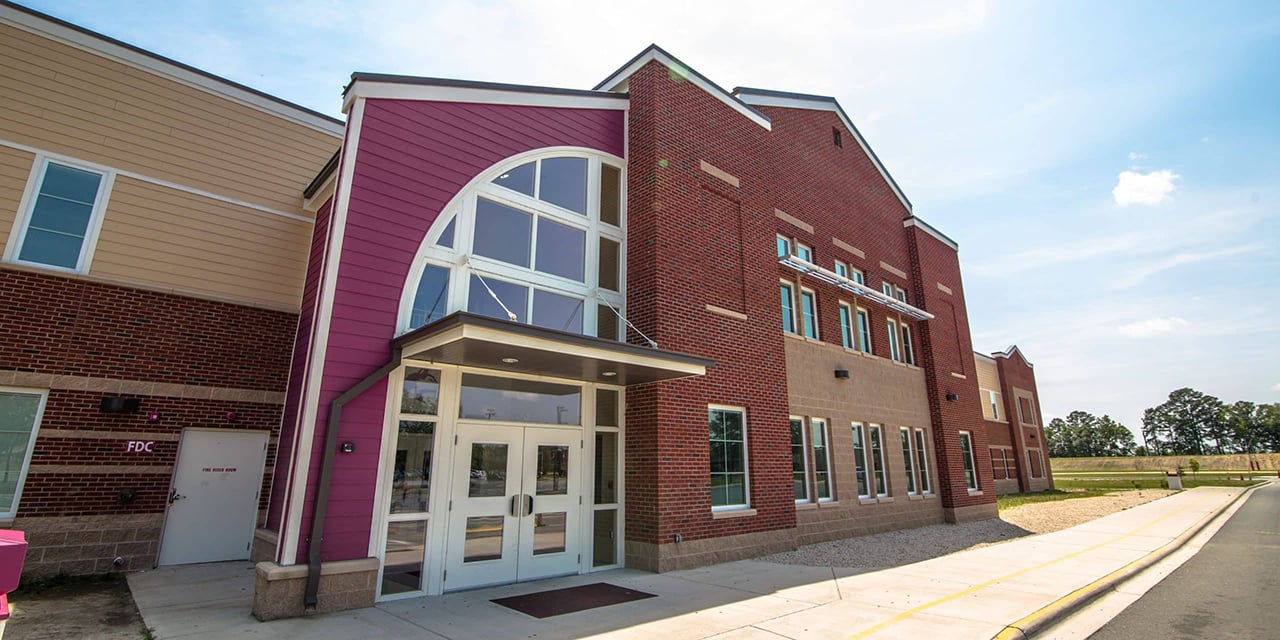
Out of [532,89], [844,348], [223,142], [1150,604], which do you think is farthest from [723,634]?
[223,142]

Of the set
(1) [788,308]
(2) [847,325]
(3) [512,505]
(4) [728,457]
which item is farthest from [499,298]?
(2) [847,325]

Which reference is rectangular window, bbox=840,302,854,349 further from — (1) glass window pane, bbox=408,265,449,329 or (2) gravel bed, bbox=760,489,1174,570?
(1) glass window pane, bbox=408,265,449,329

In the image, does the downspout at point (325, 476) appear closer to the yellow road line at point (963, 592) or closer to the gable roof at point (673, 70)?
the yellow road line at point (963, 592)

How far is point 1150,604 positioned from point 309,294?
12762 millimetres

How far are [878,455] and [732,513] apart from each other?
22.7 feet

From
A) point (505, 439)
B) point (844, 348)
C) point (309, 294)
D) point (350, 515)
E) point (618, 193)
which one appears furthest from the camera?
point (844, 348)

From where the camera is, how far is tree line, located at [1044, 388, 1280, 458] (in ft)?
392

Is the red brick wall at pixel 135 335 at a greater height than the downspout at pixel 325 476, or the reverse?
the red brick wall at pixel 135 335

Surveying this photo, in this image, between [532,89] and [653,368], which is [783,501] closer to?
[653,368]

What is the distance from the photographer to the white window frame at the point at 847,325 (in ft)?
52.0

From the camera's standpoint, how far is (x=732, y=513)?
1053cm

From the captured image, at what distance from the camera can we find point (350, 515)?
281 inches

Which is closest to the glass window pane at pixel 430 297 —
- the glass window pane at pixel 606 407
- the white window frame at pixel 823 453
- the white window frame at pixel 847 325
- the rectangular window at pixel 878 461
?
the glass window pane at pixel 606 407

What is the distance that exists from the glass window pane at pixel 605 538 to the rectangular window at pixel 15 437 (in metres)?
8.10
